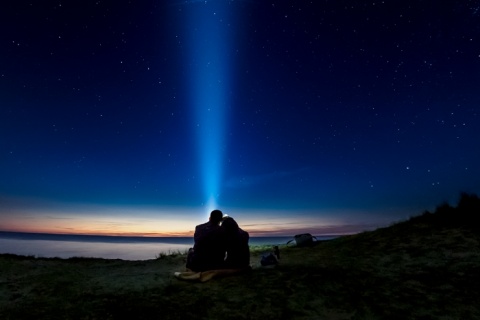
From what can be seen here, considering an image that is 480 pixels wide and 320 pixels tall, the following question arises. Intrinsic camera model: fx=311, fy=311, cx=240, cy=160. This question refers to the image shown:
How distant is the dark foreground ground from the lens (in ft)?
16.9

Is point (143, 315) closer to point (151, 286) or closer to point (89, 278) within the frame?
point (151, 286)

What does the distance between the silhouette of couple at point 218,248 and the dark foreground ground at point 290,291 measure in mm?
453

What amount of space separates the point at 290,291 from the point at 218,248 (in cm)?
236

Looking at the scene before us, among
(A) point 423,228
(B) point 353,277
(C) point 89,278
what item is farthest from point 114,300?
(A) point 423,228

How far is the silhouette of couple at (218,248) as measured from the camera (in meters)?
7.77

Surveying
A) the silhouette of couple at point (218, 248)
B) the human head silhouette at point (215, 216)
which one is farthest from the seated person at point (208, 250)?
the human head silhouette at point (215, 216)

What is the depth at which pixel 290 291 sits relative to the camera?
20.2 ft

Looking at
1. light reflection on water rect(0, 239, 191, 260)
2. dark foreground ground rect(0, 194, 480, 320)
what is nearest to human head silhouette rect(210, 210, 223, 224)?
dark foreground ground rect(0, 194, 480, 320)

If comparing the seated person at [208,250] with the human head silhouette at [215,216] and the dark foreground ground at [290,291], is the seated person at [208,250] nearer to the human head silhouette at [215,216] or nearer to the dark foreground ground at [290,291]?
the human head silhouette at [215,216]

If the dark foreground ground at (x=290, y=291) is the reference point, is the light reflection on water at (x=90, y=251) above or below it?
above

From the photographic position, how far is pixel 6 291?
21.5 ft

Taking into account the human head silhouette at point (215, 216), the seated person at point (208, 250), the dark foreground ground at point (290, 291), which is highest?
the human head silhouette at point (215, 216)

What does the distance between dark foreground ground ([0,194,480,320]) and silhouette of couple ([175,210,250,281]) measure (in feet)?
1.49

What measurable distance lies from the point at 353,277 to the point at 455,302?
7.04 feet
